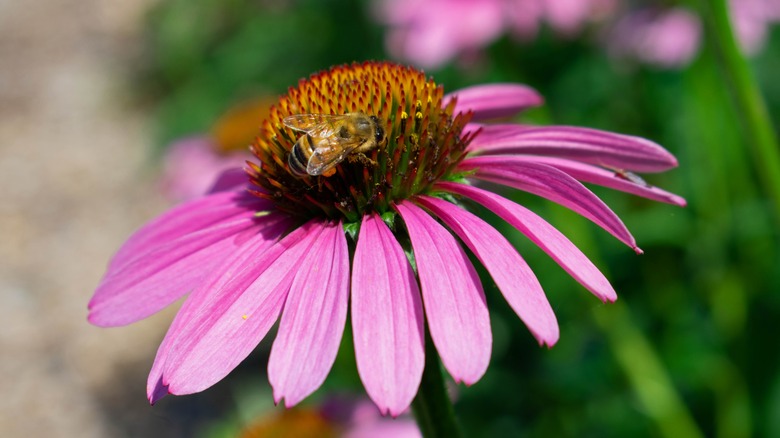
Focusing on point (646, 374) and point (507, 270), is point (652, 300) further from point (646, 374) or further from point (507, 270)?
point (507, 270)

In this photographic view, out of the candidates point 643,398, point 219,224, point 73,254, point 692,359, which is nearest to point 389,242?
point 219,224

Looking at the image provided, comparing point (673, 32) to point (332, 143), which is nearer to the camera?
point (332, 143)

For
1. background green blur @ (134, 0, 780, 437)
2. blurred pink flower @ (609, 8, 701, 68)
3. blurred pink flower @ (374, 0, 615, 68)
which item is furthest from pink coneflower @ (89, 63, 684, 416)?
blurred pink flower @ (609, 8, 701, 68)

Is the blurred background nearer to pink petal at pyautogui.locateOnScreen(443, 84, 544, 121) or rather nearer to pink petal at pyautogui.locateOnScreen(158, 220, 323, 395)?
pink petal at pyautogui.locateOnScreen(443, 84, 544, 121)

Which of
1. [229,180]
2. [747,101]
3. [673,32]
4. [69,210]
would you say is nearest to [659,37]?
[673,32]

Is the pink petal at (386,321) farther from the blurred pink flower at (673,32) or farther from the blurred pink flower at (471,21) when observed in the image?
the blurred pink flower at (673,32)

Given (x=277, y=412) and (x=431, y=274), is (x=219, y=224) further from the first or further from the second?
(x=277, y=412)
